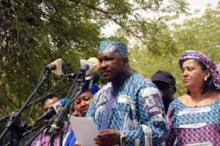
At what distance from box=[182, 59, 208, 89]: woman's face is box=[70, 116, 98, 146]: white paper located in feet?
2.49

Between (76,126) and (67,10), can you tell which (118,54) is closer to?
(76,126)

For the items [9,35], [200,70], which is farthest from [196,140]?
[9,35]

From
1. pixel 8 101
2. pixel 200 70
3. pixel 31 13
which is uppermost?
pixel 31 13

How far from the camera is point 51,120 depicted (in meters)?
3.07

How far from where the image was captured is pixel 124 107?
3371 millimetres

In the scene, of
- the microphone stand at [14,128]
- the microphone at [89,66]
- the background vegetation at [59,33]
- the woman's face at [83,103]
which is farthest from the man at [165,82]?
the background vegetation at [59,33]

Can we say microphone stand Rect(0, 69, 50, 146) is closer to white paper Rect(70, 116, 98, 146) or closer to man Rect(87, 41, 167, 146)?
white paper Rect(70, 116, 98, 146)

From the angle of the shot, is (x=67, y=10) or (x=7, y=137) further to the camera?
(x=67, y=10)

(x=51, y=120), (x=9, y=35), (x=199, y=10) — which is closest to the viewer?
(x=51, y=120)

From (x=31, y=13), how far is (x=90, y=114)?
197 inches

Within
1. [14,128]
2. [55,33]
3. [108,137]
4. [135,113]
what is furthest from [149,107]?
[55,33]

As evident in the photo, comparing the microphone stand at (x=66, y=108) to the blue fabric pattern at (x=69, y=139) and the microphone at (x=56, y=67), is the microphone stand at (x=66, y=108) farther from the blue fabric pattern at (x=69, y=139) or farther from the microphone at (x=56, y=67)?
the blue fabric pattern at (x=69, y=139)

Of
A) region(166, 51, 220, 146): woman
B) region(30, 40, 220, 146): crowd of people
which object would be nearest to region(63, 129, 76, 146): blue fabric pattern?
region(30, 40, 220, 146): crowd of people

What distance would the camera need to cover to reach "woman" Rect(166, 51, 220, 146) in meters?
3.57
